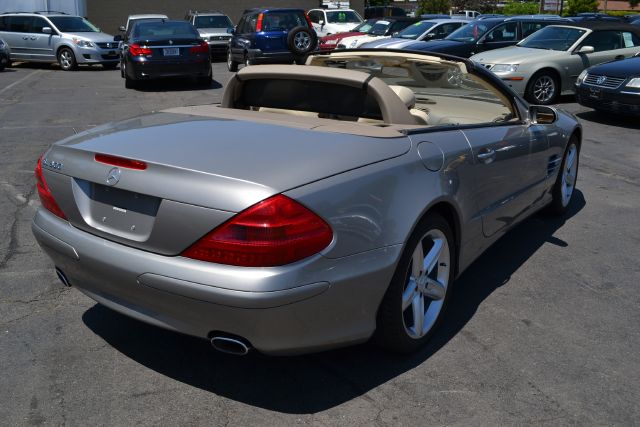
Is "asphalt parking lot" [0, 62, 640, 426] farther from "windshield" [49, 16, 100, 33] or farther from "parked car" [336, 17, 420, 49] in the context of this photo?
"windshield" [49, 16, 100, 33]

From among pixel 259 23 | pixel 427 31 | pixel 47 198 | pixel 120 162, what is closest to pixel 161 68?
pixel 259 23

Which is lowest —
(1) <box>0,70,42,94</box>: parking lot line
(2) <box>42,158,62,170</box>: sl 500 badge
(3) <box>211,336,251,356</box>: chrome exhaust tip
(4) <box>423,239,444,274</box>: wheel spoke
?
(1) <box>0,70,42,94</box>: parking lot line

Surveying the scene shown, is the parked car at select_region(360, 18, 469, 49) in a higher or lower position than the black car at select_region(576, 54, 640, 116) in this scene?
higher

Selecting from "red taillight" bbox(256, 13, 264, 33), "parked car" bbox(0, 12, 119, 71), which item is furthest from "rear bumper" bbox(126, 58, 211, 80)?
"parked car" bbox(0, 12, 119, 71)

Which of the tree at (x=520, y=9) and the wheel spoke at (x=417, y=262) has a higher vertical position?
the tree at (x=520, y=9)

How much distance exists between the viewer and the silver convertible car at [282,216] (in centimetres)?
276

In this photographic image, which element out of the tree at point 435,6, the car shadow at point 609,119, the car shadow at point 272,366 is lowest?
the car shadow at point 272,366

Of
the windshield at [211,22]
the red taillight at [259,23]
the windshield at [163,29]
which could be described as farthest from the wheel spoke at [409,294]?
the windshield at [211,22]

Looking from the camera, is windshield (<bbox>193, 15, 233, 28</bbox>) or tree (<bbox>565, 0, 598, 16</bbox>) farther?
tree (<bbox>565, 0, 598, 16</bbox>)

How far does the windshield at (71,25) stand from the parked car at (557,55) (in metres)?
13.2

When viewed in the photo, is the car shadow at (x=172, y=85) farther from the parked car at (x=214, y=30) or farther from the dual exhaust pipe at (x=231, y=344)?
the dual exhaust pipe at (x=231, y=344)

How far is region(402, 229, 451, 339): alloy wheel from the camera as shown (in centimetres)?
344

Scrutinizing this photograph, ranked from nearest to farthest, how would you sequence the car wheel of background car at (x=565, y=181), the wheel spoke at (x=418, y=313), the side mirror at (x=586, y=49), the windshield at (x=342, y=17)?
the wheel spoke at (x=418, y=313), the car wheel of background car at (x=565, y=181), the side mirror at (x=586, y=49), the windshield at (x=342, y=17)

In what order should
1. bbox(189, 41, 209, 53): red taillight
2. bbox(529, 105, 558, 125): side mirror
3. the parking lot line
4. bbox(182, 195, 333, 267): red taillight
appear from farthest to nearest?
the parking lot line
bbox(189, 41, 209, 53): red taillight
bbox(529, 105, 558, 125): side mirror
bbox(182, 195, 333, 267): red taillight
